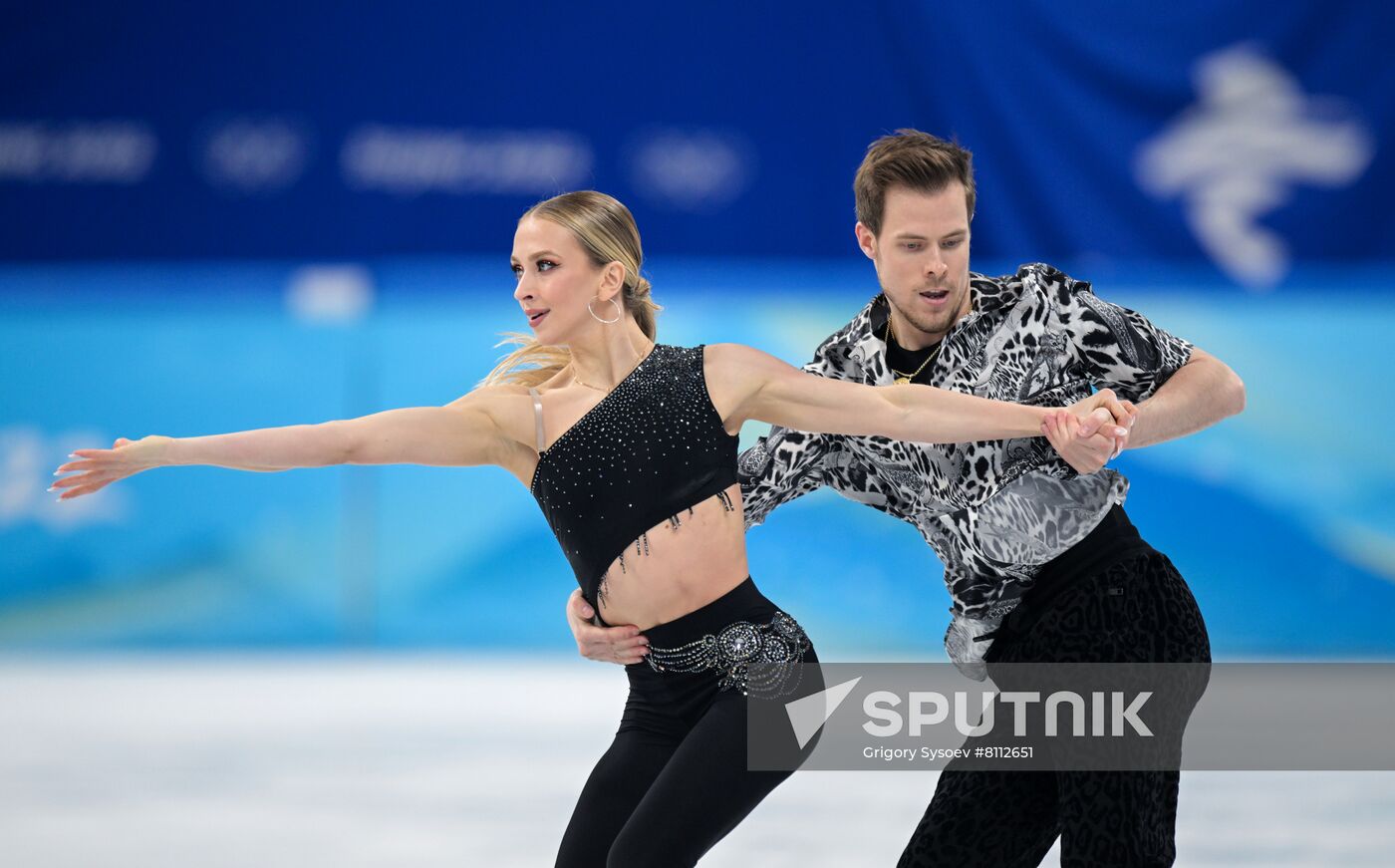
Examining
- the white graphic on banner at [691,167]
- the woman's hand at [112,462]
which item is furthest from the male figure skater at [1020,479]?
the white graphic on banner at [691,167]

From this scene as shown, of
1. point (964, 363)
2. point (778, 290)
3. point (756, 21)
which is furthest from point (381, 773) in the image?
point (756, 21)

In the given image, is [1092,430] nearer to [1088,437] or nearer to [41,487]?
[1088,437]

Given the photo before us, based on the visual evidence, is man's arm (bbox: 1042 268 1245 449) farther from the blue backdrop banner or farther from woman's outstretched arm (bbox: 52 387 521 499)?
the blue backdrop banner

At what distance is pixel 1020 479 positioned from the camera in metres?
2.68

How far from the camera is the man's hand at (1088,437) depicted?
2514mm

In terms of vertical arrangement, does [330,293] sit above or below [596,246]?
above

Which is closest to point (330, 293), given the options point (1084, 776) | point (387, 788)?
point (387, 788)

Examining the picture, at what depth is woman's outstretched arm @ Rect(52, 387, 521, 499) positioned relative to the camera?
8.33 feet

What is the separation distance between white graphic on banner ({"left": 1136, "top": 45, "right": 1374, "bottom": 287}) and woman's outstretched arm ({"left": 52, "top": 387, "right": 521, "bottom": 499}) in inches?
188

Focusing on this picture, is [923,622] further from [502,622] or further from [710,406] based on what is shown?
[710,406]

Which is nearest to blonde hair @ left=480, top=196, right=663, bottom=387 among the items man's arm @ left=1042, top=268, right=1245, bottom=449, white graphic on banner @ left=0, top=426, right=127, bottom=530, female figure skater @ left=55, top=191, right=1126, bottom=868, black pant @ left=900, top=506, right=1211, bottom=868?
female figure skater @ left=55, top=191, right=1126, bottom=868

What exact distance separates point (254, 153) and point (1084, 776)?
5.73 m

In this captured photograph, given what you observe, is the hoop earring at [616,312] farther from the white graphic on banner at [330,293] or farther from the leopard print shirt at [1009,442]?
the white graphic on banner at [330,293]

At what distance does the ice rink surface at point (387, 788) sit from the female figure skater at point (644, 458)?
1.34 meters
